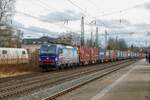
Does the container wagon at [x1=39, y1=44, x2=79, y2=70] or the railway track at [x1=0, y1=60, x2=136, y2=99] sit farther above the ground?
the container wagon at [x1=39, y1=44, x2=79, y2=70]

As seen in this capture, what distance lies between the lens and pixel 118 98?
58.5ft

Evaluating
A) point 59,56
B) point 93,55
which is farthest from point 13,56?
point 59,56

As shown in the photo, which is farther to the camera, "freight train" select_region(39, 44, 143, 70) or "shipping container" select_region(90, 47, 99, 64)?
"shipping container" select_region(90, 47, 99, 64)

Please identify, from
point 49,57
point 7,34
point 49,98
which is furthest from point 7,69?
point 7,34

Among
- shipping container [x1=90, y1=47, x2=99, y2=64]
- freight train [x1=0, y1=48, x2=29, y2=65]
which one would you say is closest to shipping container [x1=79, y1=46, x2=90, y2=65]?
shipping container [x1=90, y1=47, x2=99, y2=64]

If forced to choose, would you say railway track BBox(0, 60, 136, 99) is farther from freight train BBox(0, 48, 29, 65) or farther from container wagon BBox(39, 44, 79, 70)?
freight train BBox(0, 48, 29, 65)

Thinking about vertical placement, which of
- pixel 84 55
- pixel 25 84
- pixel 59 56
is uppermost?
pixel 84 55

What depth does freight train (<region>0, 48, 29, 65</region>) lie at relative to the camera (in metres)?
57.3

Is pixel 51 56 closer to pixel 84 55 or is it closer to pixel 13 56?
pixel 84 55

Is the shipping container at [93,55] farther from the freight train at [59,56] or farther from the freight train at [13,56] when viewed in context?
the freight train at [13,56]

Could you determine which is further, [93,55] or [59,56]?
[93,55]

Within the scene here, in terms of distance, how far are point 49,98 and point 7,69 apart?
2641 cm

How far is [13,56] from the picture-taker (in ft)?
203

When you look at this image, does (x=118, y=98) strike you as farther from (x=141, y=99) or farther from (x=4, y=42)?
(x=4, y=42)
